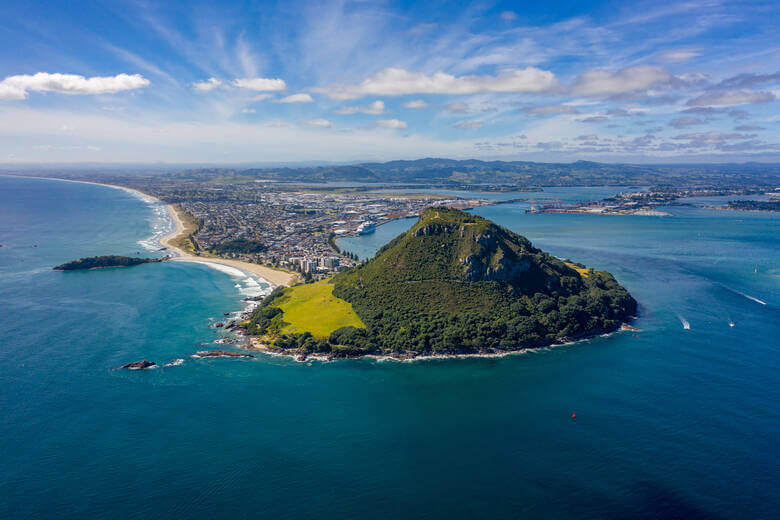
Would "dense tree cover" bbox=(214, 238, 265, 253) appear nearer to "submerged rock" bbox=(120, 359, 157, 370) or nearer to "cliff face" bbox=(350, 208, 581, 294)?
"cliff face" bbox=(350, 208, 581, 294)

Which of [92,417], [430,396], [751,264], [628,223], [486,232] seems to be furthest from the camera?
[628,223]

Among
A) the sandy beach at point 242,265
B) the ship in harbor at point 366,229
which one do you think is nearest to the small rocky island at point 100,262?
the sandy beach at point 242,265

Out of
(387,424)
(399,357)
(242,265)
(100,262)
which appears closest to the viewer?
(387,424)

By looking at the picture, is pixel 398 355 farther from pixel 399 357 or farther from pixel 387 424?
pixel 387 424

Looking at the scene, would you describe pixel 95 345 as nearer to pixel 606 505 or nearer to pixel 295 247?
pixel 606 505

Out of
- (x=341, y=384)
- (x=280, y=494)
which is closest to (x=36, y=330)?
(x=341, y=384)

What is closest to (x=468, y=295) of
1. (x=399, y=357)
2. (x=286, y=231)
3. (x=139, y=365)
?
(x=399, y=357)

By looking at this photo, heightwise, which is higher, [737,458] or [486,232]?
[486,232]

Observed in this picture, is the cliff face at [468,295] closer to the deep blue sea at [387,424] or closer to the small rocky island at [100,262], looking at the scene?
the deep blue sea at [387,424]
